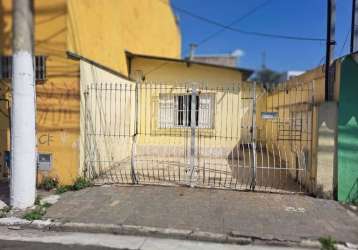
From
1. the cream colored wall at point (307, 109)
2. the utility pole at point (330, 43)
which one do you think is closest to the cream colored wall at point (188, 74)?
the cream colored wall at point (307, 109)

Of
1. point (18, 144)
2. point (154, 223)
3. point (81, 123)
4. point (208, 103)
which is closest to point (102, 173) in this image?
point (81, 123)

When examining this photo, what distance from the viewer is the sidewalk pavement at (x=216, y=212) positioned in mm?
4539

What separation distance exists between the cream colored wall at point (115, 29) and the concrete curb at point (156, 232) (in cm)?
366

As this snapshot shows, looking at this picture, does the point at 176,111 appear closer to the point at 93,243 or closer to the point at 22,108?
the point at 22,108

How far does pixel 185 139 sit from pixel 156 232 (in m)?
6.41

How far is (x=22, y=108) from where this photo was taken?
520 centimetres

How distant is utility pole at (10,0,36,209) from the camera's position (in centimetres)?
516

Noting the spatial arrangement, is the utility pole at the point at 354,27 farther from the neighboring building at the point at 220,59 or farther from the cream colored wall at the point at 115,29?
the neighboring building at the point at 220,59

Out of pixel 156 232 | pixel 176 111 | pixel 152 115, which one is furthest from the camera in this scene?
pixel 152 115

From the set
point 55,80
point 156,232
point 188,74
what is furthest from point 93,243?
point 188,74

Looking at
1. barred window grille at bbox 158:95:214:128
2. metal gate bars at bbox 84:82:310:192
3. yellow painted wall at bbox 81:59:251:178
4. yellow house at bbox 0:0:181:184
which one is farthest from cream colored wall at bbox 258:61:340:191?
yellow house at bbox 0:0:181:184

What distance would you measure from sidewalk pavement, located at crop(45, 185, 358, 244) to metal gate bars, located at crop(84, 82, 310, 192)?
75cm

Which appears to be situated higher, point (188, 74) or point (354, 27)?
point (354, 27)

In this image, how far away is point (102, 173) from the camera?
7730 mm
